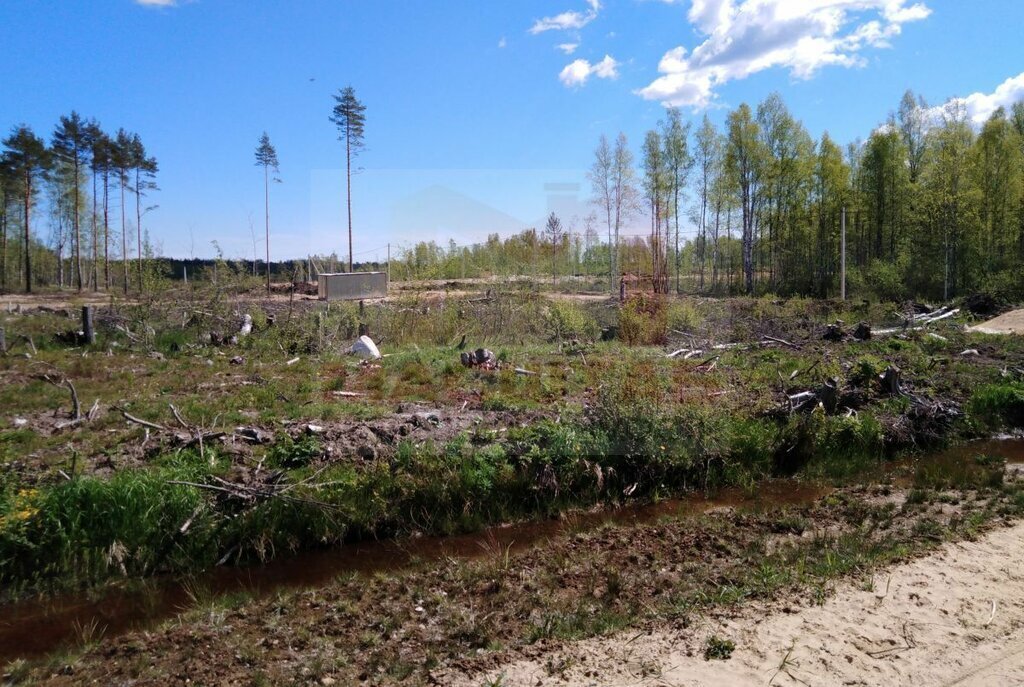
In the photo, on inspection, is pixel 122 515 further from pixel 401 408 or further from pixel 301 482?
pixel 401 408

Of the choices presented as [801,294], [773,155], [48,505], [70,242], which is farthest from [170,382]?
[70,242]

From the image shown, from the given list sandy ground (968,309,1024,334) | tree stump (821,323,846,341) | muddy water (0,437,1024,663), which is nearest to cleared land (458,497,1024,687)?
muddy water (0,437,1024,663)

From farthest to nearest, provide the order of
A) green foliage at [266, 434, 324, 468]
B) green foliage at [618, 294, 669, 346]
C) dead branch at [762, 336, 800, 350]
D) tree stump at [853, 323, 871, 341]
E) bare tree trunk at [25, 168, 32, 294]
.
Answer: bare tree trunk at [25, 168, 32, 294]
green foliage at [618, 294, 669, 346]
tree stump at [853, 323, 871, 341]
dead branch at [762, 336, 800, 350]
green foliage at [266, 434, 324, 468]

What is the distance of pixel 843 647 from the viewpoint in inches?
147

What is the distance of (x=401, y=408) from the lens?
8.76 m

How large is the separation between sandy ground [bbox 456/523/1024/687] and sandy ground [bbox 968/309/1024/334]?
14.5m

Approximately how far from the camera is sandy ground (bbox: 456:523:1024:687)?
3.46m

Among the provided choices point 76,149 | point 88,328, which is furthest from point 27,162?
point 88,328

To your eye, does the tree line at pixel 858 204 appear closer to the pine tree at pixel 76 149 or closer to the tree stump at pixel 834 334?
the tree stump at pixel 834 334

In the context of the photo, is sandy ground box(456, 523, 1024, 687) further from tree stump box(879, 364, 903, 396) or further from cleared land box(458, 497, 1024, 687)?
tree stump box(879, 364, 903, 396)

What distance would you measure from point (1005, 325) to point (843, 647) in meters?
18.2

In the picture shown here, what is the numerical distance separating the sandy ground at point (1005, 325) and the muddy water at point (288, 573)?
12.7 metres

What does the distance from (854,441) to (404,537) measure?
5.66 metres

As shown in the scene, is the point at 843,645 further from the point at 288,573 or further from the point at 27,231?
the point at 27,231
